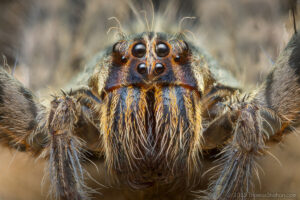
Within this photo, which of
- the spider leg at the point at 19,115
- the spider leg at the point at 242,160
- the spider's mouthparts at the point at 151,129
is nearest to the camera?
the spider leg at the point at 242,160

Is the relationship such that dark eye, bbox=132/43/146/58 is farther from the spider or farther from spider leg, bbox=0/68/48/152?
spider leg, bbox=0/68/48/152

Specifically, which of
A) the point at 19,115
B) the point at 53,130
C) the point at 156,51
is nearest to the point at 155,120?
the point at 156,51

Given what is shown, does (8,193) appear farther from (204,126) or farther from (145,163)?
(204,126)

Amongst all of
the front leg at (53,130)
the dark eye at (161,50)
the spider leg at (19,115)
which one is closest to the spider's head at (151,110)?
the dark eye at (161,50)

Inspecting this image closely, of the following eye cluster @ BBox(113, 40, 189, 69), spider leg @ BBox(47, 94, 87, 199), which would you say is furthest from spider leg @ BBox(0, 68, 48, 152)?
eye cluster @ BBox(113, 40, 189, 69)

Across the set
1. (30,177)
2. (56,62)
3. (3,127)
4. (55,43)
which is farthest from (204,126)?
(55,43)

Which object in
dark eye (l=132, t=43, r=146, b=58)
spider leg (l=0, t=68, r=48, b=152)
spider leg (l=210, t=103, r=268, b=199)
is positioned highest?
dark eye (l=132, t=43, r=146, b=58)

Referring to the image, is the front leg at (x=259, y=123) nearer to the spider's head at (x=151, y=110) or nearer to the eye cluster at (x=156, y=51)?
the spider's head at (x=151, y=110)

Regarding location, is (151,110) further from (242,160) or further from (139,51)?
(242,160)

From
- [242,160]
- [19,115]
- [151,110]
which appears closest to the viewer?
[242,160]
